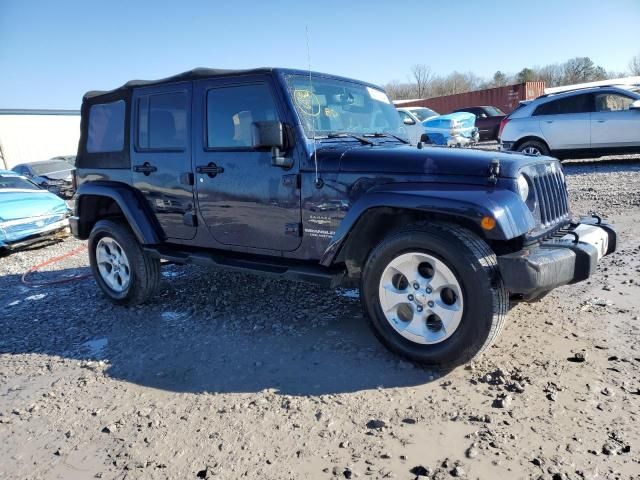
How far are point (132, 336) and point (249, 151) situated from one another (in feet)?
6.01

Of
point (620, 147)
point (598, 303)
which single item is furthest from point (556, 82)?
point (598, 303)

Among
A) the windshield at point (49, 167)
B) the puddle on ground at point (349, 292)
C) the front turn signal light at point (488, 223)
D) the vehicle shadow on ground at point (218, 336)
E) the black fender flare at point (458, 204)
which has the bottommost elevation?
the vehicle shadow on ground at point (218, 336)

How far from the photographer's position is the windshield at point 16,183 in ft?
30.8

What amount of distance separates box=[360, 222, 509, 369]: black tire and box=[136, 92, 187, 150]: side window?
2.16 m

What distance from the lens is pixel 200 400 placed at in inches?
117

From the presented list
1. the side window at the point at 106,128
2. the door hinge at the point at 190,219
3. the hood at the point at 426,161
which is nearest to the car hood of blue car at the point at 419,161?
the hood at the point at 426,161

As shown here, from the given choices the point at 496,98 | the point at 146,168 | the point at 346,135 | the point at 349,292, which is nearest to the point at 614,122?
the point at 349,292

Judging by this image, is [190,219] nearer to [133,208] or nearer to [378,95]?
[133,208]

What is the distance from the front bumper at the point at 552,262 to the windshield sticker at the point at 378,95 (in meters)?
2.00

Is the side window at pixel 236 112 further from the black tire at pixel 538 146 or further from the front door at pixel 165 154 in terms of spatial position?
the black tire at pixel 538 146

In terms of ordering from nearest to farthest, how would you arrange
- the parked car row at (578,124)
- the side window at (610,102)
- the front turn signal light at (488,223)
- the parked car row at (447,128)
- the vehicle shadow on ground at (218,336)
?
the front turn signal light at (488,223) → the vehicle shadow on ground at (218,336) → the parked car row at (578,124) → the side window at (610,102) → the parked car row at (447,128)

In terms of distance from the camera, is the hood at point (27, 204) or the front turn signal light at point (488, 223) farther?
the hood at point (27, 204)

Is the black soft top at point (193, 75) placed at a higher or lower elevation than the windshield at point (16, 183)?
higher

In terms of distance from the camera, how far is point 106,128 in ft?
16.1
